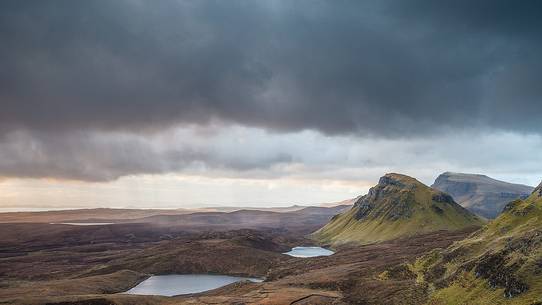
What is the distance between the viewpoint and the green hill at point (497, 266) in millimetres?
75750

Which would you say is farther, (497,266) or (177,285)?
(177,285)

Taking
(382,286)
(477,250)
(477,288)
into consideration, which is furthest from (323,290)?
(477,288)

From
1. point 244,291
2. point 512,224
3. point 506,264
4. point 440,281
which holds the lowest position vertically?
point 244,291

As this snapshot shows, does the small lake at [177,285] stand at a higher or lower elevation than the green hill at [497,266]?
lower

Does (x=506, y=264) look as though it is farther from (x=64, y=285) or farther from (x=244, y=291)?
(x=64, y=285)

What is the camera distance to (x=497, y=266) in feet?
278

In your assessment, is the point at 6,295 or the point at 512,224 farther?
the point at 6,295

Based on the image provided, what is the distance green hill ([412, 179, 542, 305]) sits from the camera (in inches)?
2982

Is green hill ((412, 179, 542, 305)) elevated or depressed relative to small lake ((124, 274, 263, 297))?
elevated

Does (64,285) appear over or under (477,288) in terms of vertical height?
under

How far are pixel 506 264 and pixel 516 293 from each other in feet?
33.4

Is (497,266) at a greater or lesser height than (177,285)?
greater

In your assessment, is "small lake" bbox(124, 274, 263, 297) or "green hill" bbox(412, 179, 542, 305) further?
"small lake" bbox(124, 274, 263, 297)

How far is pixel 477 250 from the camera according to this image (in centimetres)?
10575
